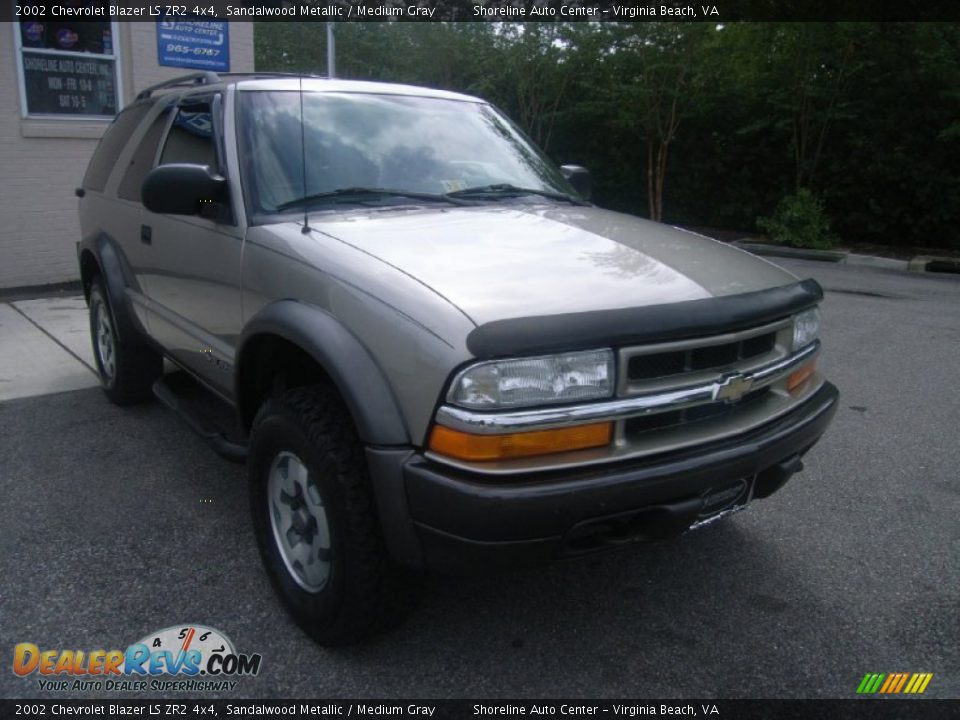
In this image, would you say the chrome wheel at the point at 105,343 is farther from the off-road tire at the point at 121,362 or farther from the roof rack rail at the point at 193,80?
the roof rack rail at the point at 193,80

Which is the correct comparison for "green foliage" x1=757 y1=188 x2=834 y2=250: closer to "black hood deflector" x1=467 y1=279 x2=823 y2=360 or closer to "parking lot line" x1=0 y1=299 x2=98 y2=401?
"parking lot line" x1=0 y1=299 x2=98 y2=401

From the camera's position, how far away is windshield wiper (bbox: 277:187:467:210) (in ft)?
10.3

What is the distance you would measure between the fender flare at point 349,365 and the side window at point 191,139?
111 cm

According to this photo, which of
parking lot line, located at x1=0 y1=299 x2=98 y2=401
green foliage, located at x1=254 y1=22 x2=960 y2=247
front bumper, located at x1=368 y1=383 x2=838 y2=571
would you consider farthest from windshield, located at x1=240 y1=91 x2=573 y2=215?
green foliage, located at x1=254 y1=22 x2=960 y2=247

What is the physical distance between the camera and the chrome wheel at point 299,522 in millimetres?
2609

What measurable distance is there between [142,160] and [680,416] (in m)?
3.36

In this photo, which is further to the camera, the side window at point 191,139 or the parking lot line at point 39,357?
the parking lot line at point 39,357

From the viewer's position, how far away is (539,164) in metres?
3.98

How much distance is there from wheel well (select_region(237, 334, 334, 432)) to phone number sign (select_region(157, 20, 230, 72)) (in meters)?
7.23

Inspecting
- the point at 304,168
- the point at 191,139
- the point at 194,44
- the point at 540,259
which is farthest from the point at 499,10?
the point at 540,259

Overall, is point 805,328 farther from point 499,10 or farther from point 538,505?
point 499,10

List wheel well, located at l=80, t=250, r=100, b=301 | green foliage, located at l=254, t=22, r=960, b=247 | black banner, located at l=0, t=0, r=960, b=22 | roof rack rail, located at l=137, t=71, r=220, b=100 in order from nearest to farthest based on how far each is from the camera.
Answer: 1. roof rack rail, located at l=137, t=71, r=220, b=100
2. wheel well, located at l=80, t=250, r=100, b=301
3. black banner, located at l=0, t=0, r=960, b=22
4. green foliage, located at l=254, t=22, r=960, b=247

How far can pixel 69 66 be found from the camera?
8.52 m

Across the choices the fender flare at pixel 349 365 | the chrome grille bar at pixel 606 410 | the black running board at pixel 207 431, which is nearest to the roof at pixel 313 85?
the fender flare at pixel 349 365
